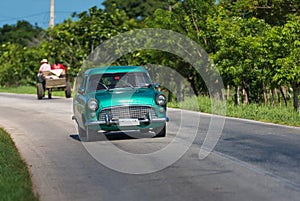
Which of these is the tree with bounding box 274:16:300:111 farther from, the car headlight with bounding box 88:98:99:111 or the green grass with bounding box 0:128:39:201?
the green grass with bounding box 0:128:39:201

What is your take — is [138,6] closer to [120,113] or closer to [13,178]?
[120,113]

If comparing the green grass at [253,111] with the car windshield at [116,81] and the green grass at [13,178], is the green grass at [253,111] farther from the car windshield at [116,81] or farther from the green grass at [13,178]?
the green grass at [13,178]

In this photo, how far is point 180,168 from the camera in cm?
1047

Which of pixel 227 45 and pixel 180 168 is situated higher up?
pixel 227 45

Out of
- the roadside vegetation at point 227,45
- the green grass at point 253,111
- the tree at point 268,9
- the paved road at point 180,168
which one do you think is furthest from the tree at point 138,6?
the paved road at point 180,168

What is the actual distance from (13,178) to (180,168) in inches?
107

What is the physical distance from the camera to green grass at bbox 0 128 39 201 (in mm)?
7988

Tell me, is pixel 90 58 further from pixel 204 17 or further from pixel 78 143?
pixel 78 143

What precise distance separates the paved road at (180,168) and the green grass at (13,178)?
20 cm

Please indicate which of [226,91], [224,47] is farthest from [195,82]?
A: [224,47]

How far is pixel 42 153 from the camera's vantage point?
12.9m

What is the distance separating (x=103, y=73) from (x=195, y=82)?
16680 mm

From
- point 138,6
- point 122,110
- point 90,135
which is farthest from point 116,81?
point 138,6

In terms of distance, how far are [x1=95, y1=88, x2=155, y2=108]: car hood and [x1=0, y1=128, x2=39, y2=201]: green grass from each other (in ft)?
7.30
